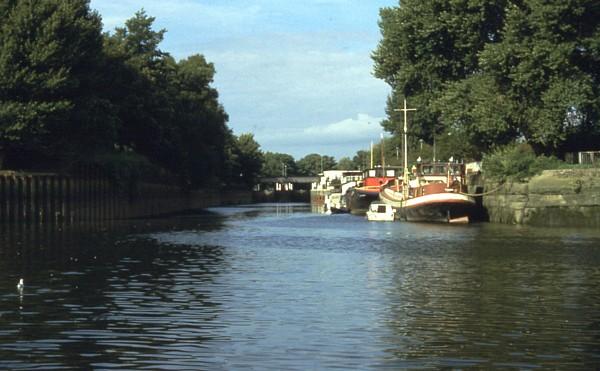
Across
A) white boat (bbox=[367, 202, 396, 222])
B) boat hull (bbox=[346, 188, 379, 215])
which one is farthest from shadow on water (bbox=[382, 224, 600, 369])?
boat hull (bbox=[346, 188, 379, 215])

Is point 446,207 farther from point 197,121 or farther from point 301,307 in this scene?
point 197,121

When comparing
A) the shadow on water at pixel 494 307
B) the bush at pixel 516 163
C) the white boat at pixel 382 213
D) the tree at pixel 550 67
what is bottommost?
the shadow on water at pixel 494 307

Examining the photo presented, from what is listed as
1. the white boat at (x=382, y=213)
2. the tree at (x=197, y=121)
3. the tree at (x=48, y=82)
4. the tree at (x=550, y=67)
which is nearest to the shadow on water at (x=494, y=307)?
the tree at (x=550, y=67)

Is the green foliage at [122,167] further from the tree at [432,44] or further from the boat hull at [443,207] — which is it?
the boat hull at [443,207]

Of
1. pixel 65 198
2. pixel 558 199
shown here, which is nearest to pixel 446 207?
pixel 558 199

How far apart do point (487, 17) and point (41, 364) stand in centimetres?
6076

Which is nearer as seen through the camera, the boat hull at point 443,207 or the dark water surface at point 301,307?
the dark water surface at point 301,307

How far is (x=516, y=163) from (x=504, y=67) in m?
7.40

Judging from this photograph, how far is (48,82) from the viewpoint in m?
76.1

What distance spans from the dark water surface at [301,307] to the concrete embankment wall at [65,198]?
30.0m

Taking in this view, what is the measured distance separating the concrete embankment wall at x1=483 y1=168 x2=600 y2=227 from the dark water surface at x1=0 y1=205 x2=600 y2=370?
58.1 feet

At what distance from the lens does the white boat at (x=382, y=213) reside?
3329 inches

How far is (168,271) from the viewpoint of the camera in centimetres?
3531

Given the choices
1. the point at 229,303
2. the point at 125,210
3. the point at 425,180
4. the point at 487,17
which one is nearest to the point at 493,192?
the point at 425,180
